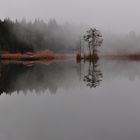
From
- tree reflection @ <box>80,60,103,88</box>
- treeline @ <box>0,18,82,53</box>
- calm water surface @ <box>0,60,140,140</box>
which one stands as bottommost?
tree reflection @ <box>80,60,103,88</box>

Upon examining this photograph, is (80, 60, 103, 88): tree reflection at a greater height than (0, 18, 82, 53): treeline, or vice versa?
(0, 18, 82, 53): treeline

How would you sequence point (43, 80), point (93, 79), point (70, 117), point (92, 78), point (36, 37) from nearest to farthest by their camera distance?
point (70, 117) → point (43, 80) → point (93, 79) → point (92, 78) → point (36, 37)

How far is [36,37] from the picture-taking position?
92.3 metres

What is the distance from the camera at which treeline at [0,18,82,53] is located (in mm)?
85375

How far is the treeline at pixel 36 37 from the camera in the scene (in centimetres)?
8538

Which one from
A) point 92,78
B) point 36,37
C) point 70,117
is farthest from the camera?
point 36,37

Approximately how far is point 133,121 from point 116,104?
9.02 ft

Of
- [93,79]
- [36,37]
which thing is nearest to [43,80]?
[93,79]

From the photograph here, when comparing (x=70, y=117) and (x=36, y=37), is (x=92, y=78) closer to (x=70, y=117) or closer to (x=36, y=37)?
(x=70, y=117)

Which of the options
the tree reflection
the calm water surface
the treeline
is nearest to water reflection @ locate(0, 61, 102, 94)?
the tree reflection

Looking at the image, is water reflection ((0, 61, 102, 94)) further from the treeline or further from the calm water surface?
the treeline

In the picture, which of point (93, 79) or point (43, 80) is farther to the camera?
point (93, 79)

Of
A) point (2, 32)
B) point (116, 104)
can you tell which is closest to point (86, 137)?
point (116, 104)

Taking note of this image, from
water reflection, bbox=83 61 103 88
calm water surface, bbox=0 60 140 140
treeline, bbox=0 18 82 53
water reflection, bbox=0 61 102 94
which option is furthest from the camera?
treeline, bbox=0 18 82 53
